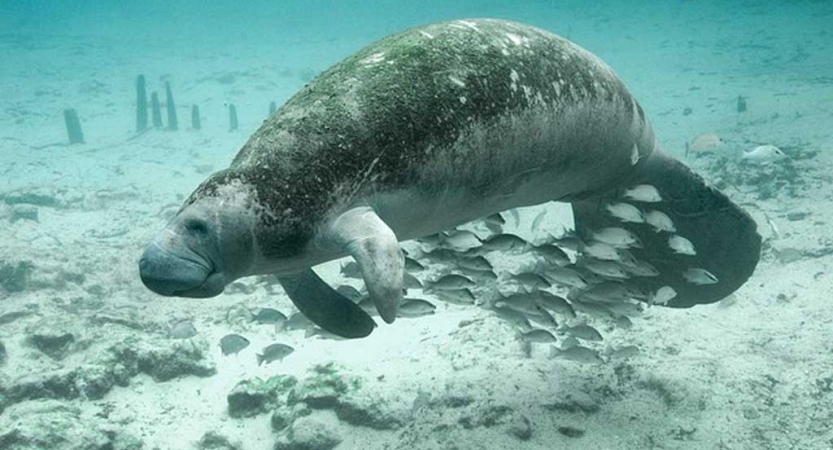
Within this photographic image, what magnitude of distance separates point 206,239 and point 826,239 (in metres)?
10.8

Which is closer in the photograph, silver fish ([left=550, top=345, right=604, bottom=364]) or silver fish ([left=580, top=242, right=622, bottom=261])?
silver fish ([left=580, top=242, right=622, bottom=261])

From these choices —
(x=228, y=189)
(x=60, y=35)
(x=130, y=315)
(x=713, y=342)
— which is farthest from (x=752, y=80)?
(x=60, y=35)

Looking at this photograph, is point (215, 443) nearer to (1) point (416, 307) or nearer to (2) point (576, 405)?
(1) point (416, 307)

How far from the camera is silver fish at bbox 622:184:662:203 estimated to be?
5426 millimetres

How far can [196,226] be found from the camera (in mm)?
2826

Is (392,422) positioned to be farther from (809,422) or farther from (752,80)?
(752,80)

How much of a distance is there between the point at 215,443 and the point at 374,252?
14.8ft

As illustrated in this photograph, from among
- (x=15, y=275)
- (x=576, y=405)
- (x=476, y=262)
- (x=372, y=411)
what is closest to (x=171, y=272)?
(x=476, y=262)

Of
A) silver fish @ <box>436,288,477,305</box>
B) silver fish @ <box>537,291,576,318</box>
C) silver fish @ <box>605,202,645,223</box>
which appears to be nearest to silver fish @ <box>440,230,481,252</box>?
silver fish @ <box>436,288,477,305</box>

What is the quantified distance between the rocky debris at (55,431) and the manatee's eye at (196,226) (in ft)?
→ 13.2

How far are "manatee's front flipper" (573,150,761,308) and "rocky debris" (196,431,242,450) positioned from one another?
420 centimetres

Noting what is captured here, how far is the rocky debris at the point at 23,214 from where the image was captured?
16047mm

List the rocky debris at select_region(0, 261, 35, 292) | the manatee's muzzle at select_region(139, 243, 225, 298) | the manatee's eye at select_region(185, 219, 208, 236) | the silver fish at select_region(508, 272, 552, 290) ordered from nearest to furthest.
A: the manatee's muzzle at select_region(139, 243, 225, 298), the manatee's eye at select_region(185, 219, 208, 236), the silver fish at select_region(508, 272, 552, 290), the rocky debris at select_region(0, 261, 35, 292)

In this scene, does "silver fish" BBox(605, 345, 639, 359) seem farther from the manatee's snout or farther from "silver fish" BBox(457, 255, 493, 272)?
the manatee's snout
